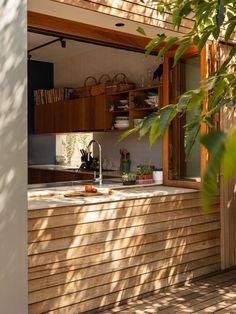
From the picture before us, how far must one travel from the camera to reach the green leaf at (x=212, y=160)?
1.56 ft

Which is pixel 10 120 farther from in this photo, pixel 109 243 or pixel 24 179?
pixel 109 243

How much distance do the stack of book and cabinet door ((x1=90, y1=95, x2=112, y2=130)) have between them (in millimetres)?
898

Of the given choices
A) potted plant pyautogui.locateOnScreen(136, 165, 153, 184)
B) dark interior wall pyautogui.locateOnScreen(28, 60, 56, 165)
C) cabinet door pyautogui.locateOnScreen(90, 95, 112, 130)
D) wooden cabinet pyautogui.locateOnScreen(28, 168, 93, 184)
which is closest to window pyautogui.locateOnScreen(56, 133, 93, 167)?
dark interior wall pyautogui.locateOnScreen(28, 60, 56, 165)

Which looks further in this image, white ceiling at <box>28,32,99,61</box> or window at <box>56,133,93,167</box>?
window at <box>56,133,93,167</box>

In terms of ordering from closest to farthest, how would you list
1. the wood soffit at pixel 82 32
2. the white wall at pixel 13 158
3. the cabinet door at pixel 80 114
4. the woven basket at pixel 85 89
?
the white wall at pixel 13 158, the wood soffit at pixel 82 32, the cabinet door at pixel 80 114, the woven basket at pixel 85 89

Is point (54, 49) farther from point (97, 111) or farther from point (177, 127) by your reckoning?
point (177, 127)

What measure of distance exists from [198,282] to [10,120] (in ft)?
8.31

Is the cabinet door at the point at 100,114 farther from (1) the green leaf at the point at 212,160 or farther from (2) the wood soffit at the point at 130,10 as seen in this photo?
(1) the green leaf at the point at 212,160

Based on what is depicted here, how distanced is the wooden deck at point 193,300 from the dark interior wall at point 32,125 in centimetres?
460

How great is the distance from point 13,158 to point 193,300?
203 cm

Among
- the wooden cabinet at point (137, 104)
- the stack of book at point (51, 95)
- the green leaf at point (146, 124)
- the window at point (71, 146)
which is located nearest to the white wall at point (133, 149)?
the wooden cabinet at point (137, 104)

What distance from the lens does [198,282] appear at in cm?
424

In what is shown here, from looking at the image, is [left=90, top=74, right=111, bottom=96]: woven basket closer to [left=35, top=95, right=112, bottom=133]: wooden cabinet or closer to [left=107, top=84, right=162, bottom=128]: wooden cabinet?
[left=35, top=95, right=112, bottom=133]: wooden cabinet

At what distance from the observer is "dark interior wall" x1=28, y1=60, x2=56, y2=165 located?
790cm
